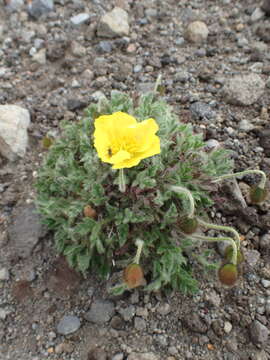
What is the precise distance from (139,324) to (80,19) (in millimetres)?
3267

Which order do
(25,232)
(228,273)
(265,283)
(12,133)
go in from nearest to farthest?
(228,273) < (265,283) < (25,232) < (12,133)

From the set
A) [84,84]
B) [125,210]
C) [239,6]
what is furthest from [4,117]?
[239,6]

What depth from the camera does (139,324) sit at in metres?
2.69

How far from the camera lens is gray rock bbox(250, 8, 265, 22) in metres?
4.40

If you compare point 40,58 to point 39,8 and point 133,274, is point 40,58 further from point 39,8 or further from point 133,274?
point 133,274

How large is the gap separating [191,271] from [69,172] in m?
1.05

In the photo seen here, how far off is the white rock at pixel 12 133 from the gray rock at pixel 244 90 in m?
1.81

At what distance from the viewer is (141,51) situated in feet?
14.3

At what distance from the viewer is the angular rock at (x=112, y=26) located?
14.4 feet

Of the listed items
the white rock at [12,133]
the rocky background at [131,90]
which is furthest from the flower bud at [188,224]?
the white rock at [12,133]

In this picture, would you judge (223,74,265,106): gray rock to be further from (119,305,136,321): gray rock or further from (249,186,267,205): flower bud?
(119,305,136,321): gray rock

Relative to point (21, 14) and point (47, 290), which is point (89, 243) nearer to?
point (47, 290)

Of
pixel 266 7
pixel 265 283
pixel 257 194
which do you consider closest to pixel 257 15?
pixel 266 7

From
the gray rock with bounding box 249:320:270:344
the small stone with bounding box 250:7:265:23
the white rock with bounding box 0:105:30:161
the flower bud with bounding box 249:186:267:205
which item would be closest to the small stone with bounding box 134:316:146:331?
the gray rock with bounding box 249:320:270:344
